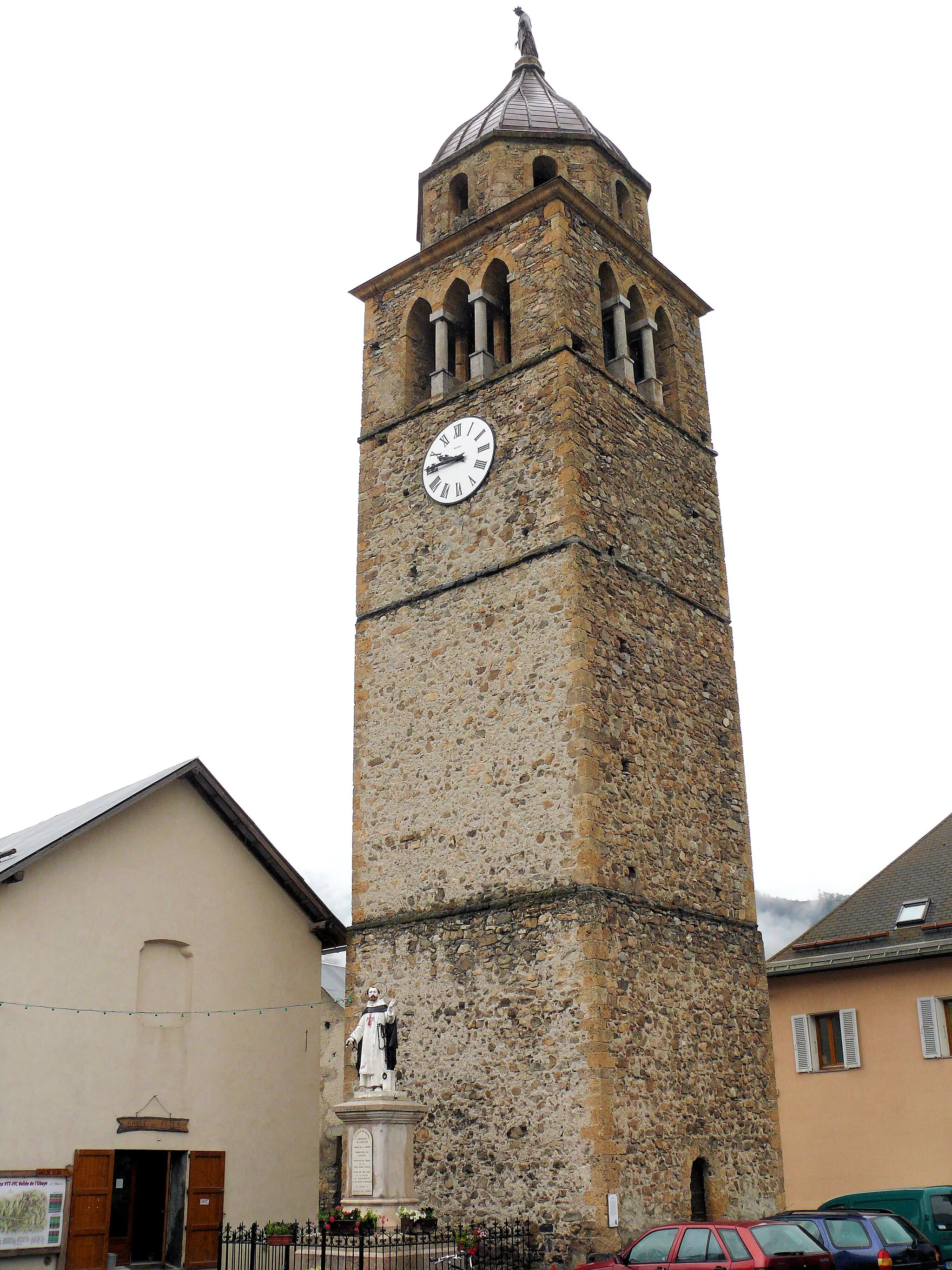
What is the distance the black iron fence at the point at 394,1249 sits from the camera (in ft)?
41.8

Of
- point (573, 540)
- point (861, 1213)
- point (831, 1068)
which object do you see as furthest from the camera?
point (831, 1068)

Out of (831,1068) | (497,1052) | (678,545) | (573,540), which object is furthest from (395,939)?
(831,1068)

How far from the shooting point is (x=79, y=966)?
52.6 feet

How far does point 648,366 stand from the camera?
2048cm

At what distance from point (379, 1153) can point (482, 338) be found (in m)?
12.0

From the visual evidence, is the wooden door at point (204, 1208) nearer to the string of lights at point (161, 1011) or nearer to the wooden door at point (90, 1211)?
the wooden door at point (90, 1211)

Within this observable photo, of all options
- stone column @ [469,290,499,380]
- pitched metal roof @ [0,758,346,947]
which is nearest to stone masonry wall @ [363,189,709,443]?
stone column @ [469,290,499,380]

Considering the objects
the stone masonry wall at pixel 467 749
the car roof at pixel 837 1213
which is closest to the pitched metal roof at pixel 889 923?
the car roof at pixel 837 1213

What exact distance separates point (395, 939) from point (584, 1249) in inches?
189

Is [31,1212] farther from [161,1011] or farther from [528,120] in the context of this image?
[528,120]

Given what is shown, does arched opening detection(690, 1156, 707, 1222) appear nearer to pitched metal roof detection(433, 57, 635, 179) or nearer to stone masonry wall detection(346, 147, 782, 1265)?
stone masonry wall detection(346, 147, 782, 1265)

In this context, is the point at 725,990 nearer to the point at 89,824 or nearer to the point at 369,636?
the point at 369,636

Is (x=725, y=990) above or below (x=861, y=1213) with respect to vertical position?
above

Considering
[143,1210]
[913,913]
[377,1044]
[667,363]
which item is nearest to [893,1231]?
[377,1044]
